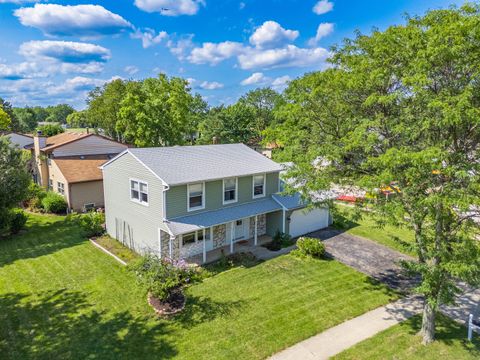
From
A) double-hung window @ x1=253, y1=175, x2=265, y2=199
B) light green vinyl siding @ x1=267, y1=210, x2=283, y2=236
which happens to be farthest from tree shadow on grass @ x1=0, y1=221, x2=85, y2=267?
light green vinyl siding @ x1=267, y1=210, x2=283, y2=236

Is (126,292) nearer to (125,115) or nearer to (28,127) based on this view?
(125,115)

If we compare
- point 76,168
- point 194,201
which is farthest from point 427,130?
point 76,168

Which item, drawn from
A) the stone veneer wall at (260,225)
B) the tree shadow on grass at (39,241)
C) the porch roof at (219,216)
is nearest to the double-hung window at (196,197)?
the porch roof at (219,216)

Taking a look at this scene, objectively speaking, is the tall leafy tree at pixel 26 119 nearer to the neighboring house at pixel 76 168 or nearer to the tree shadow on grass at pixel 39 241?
the neighboring house at pixel 76 168

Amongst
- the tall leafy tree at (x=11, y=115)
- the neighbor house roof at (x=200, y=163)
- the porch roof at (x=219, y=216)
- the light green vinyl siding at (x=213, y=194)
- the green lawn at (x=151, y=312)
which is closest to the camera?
the green lawn at (x=151, y=312)

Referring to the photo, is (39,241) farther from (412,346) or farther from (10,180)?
(412,346)

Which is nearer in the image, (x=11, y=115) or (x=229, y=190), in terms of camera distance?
(x=229, y=190)
